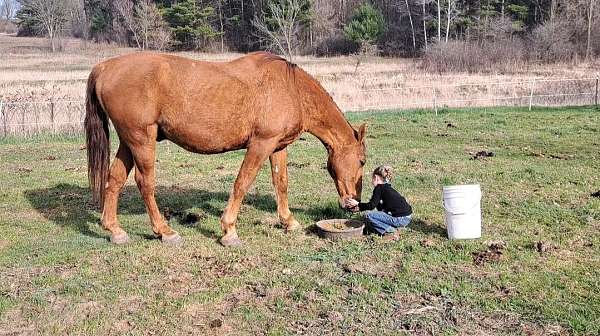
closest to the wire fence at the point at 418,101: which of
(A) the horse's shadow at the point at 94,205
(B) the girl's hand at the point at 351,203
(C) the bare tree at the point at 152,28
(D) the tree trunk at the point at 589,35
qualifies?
(A) the horse's shadow at the point at 94,205

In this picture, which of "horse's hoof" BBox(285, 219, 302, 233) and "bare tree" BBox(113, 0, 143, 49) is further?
"bare tree" BBox(113, 0, 143, 49)

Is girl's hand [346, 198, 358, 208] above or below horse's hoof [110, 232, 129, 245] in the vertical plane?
above

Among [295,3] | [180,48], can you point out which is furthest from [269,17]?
[180,48]

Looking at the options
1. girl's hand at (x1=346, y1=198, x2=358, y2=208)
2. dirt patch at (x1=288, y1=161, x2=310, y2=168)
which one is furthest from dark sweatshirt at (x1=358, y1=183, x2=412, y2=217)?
dirt patch at (x1=288, y1=161, x2=310, y2=168)

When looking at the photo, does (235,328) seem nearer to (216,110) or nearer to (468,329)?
(468,329)

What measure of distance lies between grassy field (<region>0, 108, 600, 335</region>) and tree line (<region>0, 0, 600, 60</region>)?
116 ft

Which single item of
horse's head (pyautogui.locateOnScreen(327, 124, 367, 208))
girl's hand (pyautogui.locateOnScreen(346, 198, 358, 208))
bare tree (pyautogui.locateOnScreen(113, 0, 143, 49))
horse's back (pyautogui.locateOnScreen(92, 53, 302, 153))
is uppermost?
bare tree (pyautogui.locateOnScreen(113, 0, 143, 49))

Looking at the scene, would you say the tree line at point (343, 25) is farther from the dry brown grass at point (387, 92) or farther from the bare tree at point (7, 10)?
the bare tree at point (7, 10)

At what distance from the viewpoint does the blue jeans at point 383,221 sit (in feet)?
19.8

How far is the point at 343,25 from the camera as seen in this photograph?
191 ft

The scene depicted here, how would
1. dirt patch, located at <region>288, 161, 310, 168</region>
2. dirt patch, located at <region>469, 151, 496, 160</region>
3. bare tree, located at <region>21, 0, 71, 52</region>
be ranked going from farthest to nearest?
bare tree, located at <region>21, 0, 71, 52</region>
dirt patch, located at <region>469, 151, 496, 160</region>
dirt patch, located at <region>288, 161, 310, 168</region>

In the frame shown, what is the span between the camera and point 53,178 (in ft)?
32.5

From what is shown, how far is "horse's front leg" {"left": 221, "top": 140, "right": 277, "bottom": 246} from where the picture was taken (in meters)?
5.97

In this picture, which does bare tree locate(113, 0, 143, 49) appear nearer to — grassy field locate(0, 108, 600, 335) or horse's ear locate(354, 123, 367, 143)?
grassy field locate(0, 108, 600, 335)
